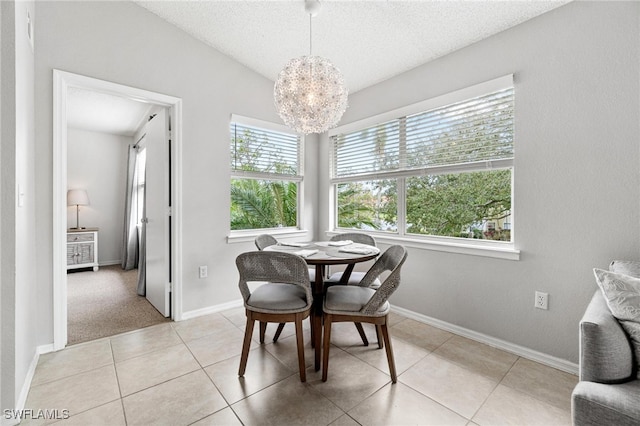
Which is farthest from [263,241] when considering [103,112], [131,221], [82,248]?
[82,248]

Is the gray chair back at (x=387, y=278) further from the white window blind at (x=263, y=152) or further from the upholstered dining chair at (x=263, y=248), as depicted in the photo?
the white window blind at (x=263, y=152)

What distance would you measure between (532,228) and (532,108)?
894 millimetres

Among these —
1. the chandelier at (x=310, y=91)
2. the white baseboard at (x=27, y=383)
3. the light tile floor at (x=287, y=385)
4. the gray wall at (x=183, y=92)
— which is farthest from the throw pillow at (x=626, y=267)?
the white baseboard at (x=27, y=383)

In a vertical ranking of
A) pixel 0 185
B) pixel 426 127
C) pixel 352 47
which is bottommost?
pixel 0 185

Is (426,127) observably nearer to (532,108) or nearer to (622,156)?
(532,108)

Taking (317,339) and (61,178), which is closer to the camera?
(317,339)

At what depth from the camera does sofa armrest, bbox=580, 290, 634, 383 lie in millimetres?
1151

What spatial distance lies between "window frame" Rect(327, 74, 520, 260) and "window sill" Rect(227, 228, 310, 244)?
436mm

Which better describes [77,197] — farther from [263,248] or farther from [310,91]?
[310,91]

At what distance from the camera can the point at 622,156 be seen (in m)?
1.74

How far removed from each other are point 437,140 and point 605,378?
209 centimetres

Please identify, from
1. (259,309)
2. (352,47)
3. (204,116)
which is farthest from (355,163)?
(259,309)

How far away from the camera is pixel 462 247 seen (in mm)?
2461

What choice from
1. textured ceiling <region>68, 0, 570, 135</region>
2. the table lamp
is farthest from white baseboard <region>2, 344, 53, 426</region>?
the table lamp
